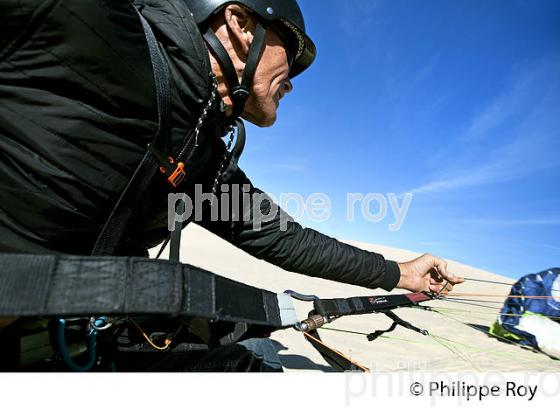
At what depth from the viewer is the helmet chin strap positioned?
204 cm

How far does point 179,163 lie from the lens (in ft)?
5.36

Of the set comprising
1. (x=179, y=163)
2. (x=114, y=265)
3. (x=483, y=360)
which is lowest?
(x=483, y=360)

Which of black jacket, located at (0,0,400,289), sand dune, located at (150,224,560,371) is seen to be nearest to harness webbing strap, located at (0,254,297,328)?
black jacket, located at (0,0,400,289)

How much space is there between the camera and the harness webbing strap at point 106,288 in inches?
37.2

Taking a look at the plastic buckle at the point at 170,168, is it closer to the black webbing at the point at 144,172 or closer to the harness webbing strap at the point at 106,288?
the black webbing at the point at 144,172

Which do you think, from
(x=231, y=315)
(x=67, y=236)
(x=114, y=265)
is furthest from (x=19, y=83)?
(x=231, y=315)

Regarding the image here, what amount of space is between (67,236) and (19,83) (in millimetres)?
565

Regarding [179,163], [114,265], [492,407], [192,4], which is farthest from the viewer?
[192,4]

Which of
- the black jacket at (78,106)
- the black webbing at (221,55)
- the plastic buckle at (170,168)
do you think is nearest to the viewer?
the black jacket at (78,106)

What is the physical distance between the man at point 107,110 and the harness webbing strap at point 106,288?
0.39m

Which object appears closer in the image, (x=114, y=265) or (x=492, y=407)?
(x=114, y=265)

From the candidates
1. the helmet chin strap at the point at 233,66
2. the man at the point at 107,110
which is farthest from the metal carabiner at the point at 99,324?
the helmet chin strap at the point at 233,66

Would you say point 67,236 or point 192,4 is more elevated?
point 192,4

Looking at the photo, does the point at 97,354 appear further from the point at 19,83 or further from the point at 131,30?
the point at 131,30
